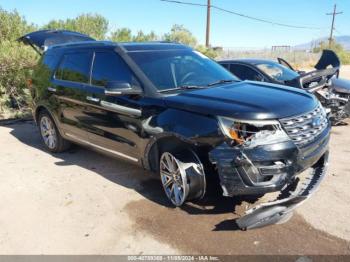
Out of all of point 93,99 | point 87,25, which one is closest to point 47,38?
point 93,99

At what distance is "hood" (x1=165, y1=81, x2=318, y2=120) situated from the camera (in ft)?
12.1

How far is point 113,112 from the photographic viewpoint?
4910mm

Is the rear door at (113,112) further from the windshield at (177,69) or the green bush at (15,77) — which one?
the green bush at (15,77)

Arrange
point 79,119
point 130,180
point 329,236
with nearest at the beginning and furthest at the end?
point 329,236, point 130,180, point 79,119

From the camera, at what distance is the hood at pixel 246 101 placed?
368 centimetres

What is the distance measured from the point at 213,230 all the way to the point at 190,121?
115 centimetres

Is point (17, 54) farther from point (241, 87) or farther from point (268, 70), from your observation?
point (241, 87)

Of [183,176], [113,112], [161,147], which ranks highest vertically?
[113,112]

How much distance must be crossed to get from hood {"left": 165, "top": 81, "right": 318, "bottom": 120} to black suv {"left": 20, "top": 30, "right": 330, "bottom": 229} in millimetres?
11

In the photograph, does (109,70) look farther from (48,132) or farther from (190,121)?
(48,132)

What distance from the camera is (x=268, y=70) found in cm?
819

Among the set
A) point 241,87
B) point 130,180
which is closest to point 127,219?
point 130,180

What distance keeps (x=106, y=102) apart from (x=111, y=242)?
6.34 ft

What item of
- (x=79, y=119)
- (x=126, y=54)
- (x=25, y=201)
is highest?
(x=126, y=54)
